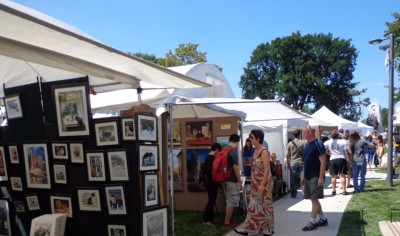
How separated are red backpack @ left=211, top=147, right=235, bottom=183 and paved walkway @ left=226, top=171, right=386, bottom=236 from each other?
992 millimetres

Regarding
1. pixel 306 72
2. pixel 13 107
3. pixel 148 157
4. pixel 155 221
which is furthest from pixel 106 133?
pixel 306 72

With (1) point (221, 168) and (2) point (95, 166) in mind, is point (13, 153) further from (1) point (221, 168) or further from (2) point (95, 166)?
(1) point (221, 168)

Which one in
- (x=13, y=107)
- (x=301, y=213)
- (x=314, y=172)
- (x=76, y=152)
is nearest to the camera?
(x=76, y=152)

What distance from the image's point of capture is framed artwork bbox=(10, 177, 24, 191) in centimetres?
483

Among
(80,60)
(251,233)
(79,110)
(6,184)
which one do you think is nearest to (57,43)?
(80,60)

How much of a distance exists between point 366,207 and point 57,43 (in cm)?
753

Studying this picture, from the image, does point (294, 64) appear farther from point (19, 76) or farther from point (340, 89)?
point (19, 76)

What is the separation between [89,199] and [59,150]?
68 centimetres

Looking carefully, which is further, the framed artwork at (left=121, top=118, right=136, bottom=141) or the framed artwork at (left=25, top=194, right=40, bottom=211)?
the framed artwork at (left=25, top=194, right=40, bottom=211)

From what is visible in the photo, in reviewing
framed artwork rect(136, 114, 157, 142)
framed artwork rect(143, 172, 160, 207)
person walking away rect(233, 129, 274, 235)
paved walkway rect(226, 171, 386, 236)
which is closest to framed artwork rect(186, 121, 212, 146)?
paved walkway rect(226, 171, 386, 236)

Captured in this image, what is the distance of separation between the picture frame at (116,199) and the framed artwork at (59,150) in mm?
647

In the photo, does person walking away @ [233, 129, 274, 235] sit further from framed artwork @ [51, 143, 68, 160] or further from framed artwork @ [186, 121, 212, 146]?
framed artwork @ [51, 143, 68, 160]

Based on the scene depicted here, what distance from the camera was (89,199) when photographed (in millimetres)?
4496

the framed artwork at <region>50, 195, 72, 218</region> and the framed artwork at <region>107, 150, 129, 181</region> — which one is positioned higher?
the framed artwork at <region>107, 150, 129, 181</region>
